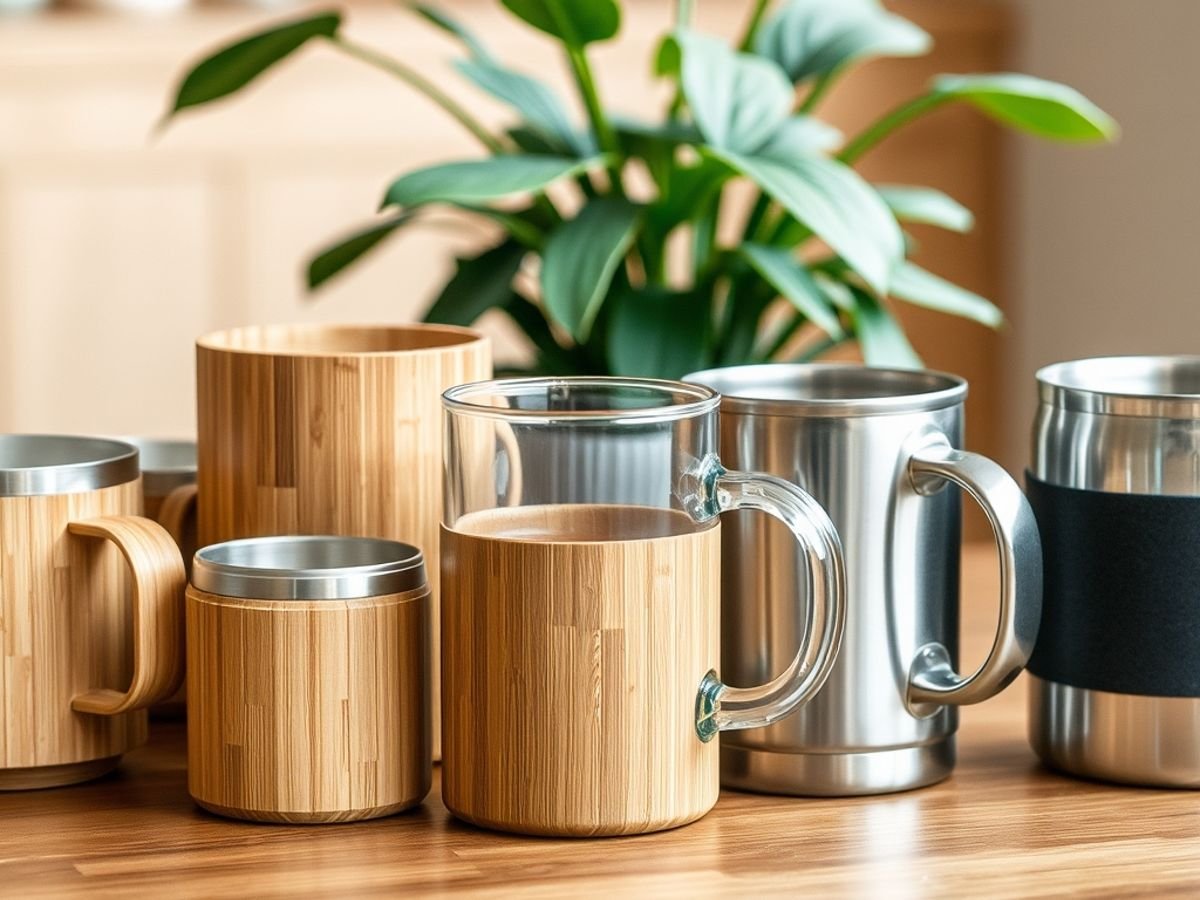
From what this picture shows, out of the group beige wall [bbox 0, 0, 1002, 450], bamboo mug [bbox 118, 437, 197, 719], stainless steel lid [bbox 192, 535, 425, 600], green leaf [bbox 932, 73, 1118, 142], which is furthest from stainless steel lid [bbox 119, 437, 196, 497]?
beige wall [bbox 0, 0, 1002, 450]

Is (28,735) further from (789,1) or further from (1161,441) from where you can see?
(789,1)

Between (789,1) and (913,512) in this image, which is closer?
(913,512)

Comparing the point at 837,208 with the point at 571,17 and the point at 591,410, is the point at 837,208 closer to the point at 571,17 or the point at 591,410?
the point at 571,17

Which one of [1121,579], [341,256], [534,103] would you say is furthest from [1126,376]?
[341,256]

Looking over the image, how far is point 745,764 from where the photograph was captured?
30.8 inches

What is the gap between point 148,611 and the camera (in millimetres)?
753

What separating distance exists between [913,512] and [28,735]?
40 cm

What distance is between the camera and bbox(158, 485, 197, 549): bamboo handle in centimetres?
88

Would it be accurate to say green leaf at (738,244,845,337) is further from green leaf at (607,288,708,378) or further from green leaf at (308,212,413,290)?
green leaf at (308,212,413,290)

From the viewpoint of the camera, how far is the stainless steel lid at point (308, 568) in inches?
28.0

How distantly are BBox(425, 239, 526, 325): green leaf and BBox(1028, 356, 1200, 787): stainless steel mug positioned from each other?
2.37ft

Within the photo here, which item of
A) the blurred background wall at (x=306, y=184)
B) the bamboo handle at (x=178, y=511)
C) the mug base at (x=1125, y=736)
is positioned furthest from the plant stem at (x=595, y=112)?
the blurred background wall at (x=306, y=184)

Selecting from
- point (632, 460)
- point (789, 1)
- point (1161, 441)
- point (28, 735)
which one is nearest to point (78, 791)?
point (28, 735)

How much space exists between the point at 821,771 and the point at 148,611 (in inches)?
11.8
